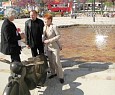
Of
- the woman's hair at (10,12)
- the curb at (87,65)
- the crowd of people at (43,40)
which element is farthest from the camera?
the curb at (87,65)

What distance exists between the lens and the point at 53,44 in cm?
682

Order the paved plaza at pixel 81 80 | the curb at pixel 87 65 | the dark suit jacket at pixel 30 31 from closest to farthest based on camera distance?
the paved plaza at pixel 81 80 < the dark suit jacket at pixel 30 31 < the curb at pixel 87 65

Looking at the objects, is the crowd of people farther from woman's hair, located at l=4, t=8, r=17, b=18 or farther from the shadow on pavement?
woman's hair, located at l=4, t=8, r=17, b=18

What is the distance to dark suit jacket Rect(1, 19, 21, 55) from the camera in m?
5.89

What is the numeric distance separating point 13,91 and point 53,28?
2.05 m

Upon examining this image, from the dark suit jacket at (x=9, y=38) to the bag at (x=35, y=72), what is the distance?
40 cm

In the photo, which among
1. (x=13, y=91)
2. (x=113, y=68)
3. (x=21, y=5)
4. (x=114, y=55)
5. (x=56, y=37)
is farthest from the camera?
(x=21, y=5)

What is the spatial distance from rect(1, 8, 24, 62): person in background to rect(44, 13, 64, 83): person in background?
0.81m

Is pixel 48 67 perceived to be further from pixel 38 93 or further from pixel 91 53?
pixel 91 53

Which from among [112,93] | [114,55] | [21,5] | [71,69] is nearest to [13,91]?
[112,93]

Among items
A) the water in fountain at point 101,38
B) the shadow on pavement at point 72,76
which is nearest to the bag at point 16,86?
the shadow on pavement at point 72,76

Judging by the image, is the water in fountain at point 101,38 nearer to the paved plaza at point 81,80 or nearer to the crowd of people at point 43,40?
the paved plaza at point 81,80

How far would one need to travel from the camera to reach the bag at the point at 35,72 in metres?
5.80

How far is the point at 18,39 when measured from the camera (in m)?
6.13
